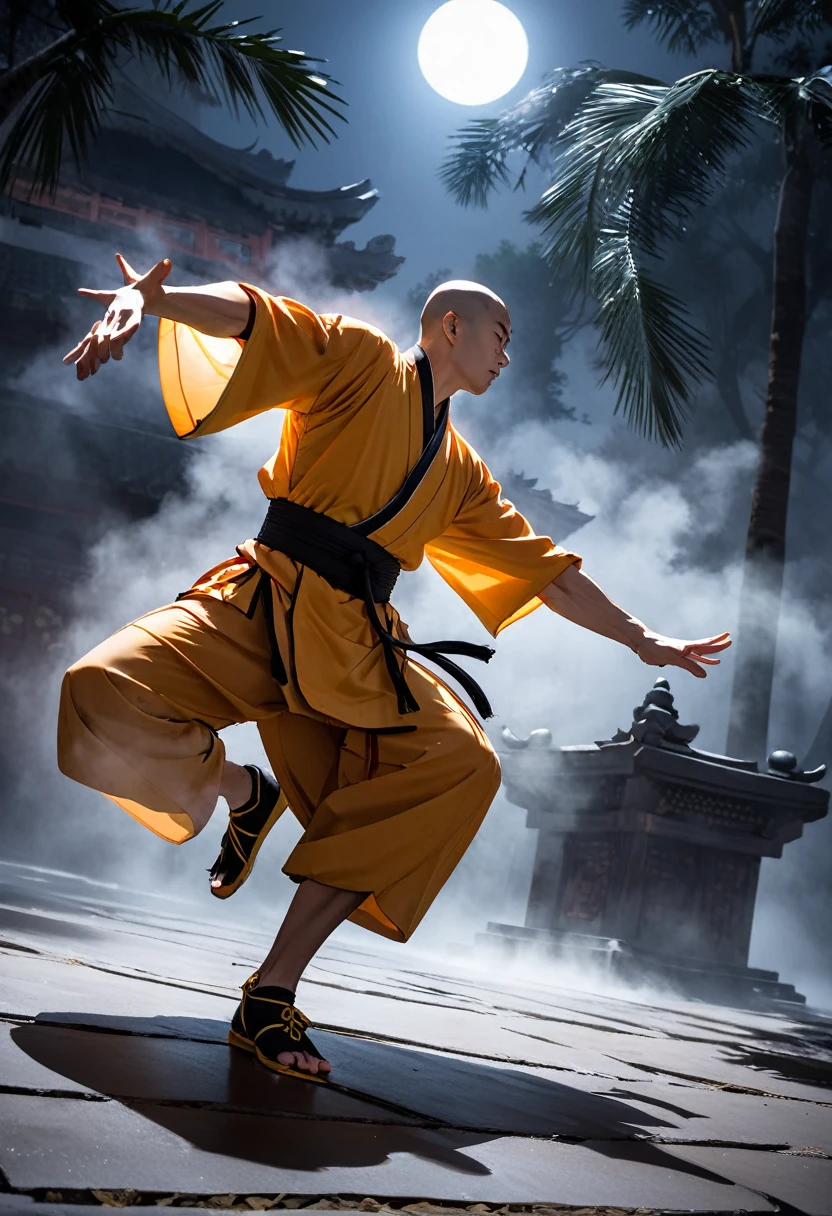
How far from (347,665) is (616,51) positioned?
27.9 m

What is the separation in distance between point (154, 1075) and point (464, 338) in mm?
1537

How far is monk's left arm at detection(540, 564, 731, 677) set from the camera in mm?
2508

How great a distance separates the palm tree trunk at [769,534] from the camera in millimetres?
8664

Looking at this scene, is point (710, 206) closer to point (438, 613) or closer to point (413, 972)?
point (438, 613)

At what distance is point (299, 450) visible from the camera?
213cm

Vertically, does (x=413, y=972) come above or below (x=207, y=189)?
below

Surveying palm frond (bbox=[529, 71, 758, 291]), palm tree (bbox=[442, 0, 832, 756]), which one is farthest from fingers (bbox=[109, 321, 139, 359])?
palm frond (bbox=[529, 71, 758, 291])

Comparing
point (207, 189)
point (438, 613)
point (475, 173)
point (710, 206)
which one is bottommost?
point (438, 613)

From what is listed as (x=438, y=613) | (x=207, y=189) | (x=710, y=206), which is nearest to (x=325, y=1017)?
(x=438, y=613)

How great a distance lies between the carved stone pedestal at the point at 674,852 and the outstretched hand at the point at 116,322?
18.4 feet

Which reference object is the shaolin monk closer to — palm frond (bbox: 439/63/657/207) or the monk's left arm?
the monk's left arm

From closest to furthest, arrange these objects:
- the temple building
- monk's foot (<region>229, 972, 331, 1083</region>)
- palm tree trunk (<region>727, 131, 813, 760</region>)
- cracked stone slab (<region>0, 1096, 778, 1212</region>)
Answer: cracked stone slab (<region>0, 1096, 778, 1212</region>) → monk's foot (<region>229, 972, 331, 1083</region>) → palm tree trunk (<region>727, 131, 813, 760</region>) → the temple building

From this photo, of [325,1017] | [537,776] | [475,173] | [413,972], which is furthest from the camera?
[475,173]

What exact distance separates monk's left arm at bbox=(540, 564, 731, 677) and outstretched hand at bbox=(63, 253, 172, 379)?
1117 mm
